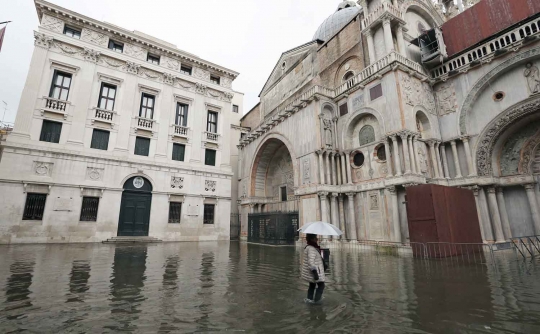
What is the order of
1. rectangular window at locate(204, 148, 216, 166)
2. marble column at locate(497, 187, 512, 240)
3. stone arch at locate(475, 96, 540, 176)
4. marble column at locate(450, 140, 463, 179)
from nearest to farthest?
stone arch at locate(475, 96, 540, 176) < marble column at locate(497, 187, 512, 240) < marble column at locate(450, 140, 463, 179) < rectangular window at locate(204, 148, 216, 166)

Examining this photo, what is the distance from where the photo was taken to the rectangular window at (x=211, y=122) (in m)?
23.4

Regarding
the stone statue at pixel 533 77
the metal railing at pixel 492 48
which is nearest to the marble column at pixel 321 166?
the metal railing at pixel 492 48

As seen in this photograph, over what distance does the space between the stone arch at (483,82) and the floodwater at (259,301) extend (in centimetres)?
981

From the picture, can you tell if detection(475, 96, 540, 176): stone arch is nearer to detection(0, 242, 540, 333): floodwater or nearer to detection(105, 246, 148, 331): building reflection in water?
detection(0, 242, 540, 333): floodwater

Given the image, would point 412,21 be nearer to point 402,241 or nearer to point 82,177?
point 402,241

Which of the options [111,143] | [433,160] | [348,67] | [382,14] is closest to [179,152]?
[111,143]

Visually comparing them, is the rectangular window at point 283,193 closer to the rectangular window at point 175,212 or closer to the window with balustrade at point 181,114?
the rectangular window at point 175,212

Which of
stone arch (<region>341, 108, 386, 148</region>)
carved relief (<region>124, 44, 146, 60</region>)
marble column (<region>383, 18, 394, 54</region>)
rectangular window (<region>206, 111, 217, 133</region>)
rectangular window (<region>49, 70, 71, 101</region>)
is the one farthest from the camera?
rectangular window (<region>206, 111, 217, 133</region>)

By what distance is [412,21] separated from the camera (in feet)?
60.6

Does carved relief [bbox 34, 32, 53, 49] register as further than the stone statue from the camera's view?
Yes

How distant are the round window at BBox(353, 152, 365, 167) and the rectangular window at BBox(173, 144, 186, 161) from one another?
45.2 feet

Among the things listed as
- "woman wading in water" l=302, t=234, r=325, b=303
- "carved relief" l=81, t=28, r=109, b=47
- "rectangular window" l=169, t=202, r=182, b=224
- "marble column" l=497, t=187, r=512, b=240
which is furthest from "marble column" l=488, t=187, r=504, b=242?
"carved relief" l=81, t=28, r=109, b=47

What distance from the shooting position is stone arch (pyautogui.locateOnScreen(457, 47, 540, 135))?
41.1 ft

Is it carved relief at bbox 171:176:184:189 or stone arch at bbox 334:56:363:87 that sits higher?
stone arch at bbox 334:56:363:87
